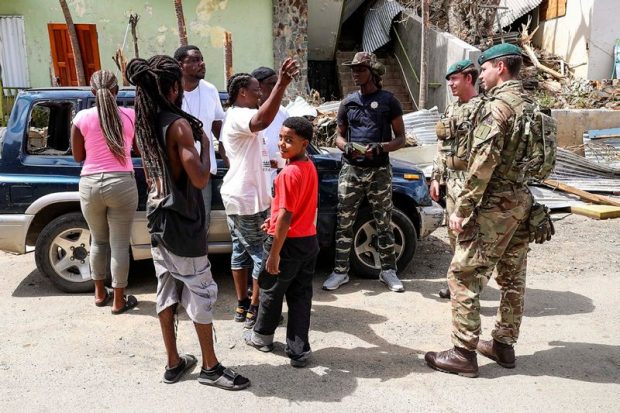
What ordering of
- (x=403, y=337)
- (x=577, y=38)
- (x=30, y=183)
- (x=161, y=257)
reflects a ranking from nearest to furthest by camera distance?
(x=161, y=257) < (x=403, y=337) < (x=30, y=183) < (x=577, y=38)

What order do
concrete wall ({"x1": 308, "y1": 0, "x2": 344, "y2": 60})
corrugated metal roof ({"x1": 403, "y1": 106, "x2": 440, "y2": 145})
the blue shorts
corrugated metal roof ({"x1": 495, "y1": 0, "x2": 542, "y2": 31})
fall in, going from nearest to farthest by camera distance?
1. the blue shorts
2. corrugated metal roof ({"x1": 403, "y1": 106, "x2": 440, "y2": 145})
3. concrete wall ({"x1": 308, "y1": 0, "x2": 344, "y2": 60})
4. corrugated metal roof ({"x1": 495, "y1": 0, "x2": 542, "y2": 31})

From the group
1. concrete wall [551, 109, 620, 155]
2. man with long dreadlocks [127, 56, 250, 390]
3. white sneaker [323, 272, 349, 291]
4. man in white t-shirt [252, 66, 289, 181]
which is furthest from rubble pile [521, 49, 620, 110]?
man with long dreadlocks [127, 56, 250, 390]

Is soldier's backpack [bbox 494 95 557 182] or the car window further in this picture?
the car window

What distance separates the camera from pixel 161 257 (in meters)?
3.15

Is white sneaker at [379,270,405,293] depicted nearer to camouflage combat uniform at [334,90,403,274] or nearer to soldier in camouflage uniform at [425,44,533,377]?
camouflage combat uniform at [334,90,403,274]

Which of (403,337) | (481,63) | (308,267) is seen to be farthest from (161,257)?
(481,63)

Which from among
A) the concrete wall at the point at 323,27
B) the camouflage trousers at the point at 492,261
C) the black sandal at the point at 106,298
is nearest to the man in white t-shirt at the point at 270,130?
the camouflage trousers at the point at 492,261

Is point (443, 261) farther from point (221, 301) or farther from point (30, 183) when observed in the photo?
point (30, 183)

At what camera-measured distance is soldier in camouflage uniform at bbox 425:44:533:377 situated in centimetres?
312

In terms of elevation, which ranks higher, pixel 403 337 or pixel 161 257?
pixel 161 257

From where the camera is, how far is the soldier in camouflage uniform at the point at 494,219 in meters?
3.12

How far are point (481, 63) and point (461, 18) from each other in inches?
457

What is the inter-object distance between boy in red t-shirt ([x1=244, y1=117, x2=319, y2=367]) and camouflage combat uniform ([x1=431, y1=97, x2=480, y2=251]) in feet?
4.08

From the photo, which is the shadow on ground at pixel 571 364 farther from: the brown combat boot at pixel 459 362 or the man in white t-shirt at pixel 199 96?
the man in white t-shirt at pixel 199 96
